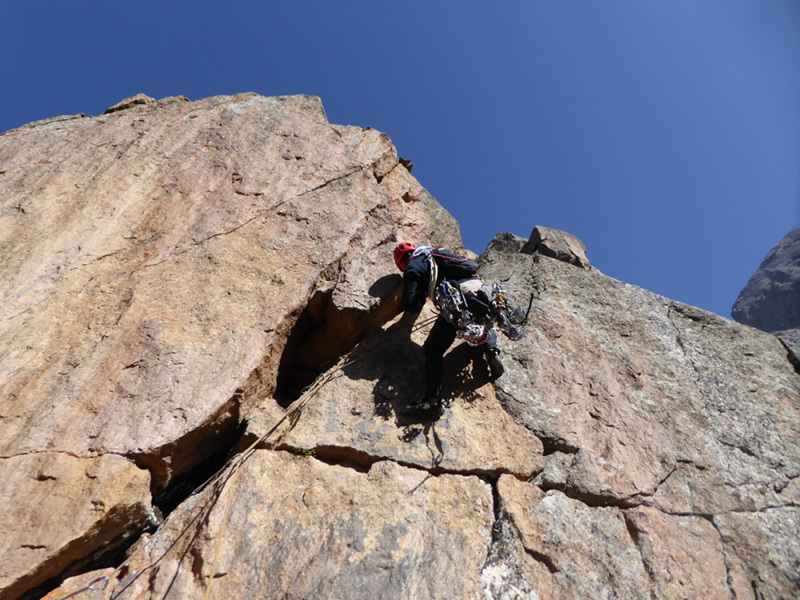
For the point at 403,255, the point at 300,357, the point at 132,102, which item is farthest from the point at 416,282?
the point at 132,102

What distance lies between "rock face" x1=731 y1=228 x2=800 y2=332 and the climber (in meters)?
35.1

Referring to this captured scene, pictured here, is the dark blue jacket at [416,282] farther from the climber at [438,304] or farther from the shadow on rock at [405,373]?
the shadow on rock at [405,373]

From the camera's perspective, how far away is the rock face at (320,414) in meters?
4.16

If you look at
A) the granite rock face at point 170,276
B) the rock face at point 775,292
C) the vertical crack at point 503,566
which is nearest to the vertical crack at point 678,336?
the granite rock face at point 170,276

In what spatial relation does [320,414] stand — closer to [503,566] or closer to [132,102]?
[503,566]

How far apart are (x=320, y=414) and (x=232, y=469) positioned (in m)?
1.07

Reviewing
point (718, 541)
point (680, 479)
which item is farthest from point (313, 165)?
point (718, 541)

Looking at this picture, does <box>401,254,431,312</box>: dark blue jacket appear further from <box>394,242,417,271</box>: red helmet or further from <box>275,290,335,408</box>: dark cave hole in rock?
<box>275,290,335,408</box>: dark cave hole in rock

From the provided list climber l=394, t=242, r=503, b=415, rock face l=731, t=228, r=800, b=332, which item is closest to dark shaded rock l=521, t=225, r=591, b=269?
climber l=394, t=242, r=503, b=415

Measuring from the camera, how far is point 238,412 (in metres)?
5.27

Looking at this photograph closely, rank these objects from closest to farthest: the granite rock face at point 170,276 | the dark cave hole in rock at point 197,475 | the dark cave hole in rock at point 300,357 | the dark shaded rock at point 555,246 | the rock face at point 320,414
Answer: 1. the rock face at point 320,414
2. the granite rock face at point 170,276
3. the dark cave hole in rock at point 197,475
4. the dark cave hole in rock at point 300,357
5. the dark shaded rock at point 555,246

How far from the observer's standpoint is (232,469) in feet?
15.9

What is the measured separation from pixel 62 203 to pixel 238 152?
2693 mm

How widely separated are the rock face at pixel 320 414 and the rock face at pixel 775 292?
32.7 metres
